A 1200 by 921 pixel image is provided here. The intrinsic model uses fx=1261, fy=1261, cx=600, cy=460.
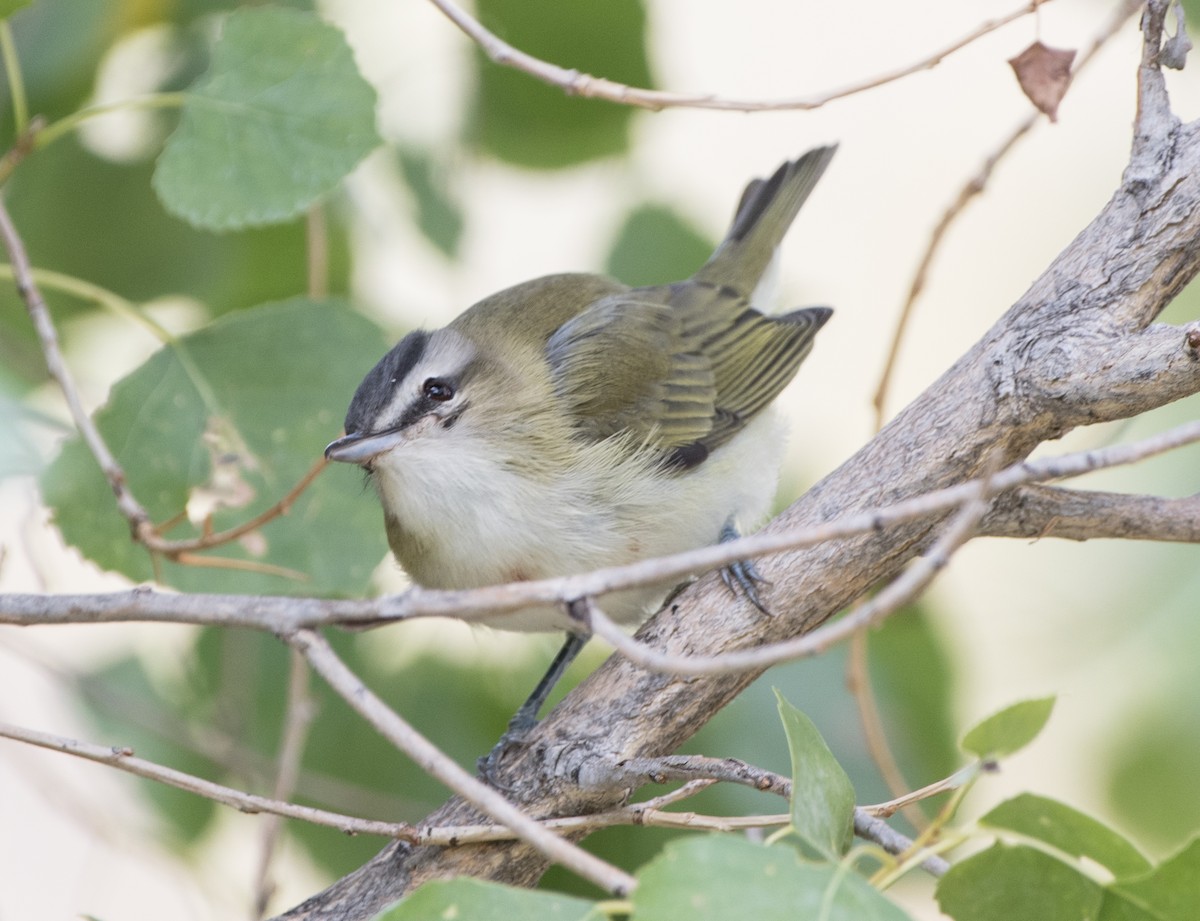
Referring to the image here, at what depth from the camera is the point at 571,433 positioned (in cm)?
283

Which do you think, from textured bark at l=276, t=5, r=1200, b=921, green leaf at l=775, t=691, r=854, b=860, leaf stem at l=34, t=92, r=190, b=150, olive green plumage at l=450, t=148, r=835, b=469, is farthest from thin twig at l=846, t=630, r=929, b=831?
leaf stem at l=34, t=92, r=190, b=150

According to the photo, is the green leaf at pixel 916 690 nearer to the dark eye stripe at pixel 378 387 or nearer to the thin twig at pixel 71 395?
the dark eye stripe at pixel 378 387

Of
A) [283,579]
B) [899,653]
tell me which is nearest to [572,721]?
[283,579]

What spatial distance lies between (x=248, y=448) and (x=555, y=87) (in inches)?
50.9

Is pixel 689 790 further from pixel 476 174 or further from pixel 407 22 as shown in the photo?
pixel 407 22

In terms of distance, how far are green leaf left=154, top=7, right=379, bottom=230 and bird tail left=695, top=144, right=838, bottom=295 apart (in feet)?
5.13

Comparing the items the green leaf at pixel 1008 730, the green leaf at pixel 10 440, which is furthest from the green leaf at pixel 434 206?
the green leaf at pixel 1008 730

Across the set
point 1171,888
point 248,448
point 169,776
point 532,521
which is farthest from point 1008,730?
point 248,448

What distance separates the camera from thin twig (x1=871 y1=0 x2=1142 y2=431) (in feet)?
7.00

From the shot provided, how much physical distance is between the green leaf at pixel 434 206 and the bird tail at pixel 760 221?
0.78 meters

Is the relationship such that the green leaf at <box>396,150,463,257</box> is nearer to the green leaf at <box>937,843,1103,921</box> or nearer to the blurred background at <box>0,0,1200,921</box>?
the blurred background at <box>0,0,1200,921</box>

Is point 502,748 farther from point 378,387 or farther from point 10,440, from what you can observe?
point 10,440

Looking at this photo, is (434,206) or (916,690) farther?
(434,206)

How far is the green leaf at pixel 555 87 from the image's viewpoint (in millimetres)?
3295
